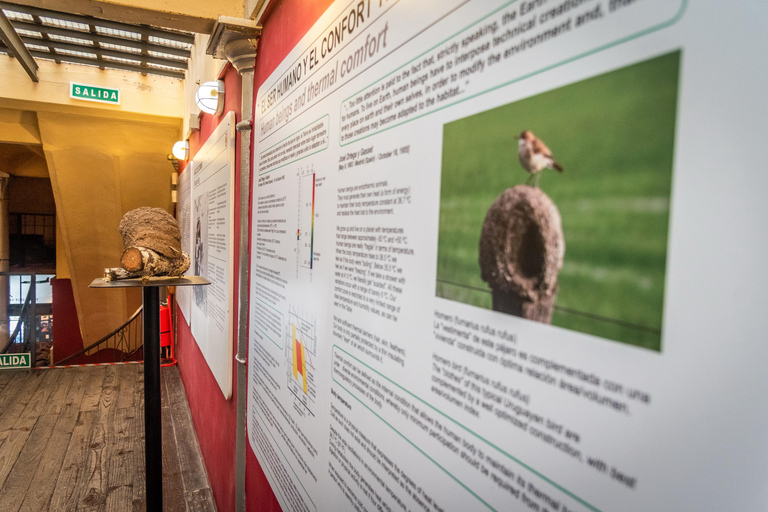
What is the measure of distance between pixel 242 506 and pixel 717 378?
2453mm

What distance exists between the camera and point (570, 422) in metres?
0.54

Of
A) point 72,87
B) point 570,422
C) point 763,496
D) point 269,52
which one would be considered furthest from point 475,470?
point 72,87

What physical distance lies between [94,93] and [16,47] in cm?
125

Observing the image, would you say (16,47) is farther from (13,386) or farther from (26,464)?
(26,464)

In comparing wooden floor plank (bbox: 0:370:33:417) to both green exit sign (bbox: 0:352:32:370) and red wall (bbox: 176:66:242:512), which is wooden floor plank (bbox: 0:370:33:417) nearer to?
green exit sign (bbox: 0:352:32:370)

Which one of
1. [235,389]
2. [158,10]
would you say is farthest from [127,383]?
[158,10]

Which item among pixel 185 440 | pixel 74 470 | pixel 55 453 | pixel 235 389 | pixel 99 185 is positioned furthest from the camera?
pixel 99 185

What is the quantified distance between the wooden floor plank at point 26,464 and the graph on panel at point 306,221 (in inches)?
132

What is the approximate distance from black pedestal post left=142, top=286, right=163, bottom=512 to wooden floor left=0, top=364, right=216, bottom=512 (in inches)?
38.9

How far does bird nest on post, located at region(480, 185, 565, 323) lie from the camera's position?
1.84ft

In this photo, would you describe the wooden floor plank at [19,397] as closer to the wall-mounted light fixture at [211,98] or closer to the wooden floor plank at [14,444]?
the wooden floor plank at [14,444]

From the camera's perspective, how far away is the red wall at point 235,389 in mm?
1729

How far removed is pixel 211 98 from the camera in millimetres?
3281

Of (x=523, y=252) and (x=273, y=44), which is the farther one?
(x=273, y=44)
